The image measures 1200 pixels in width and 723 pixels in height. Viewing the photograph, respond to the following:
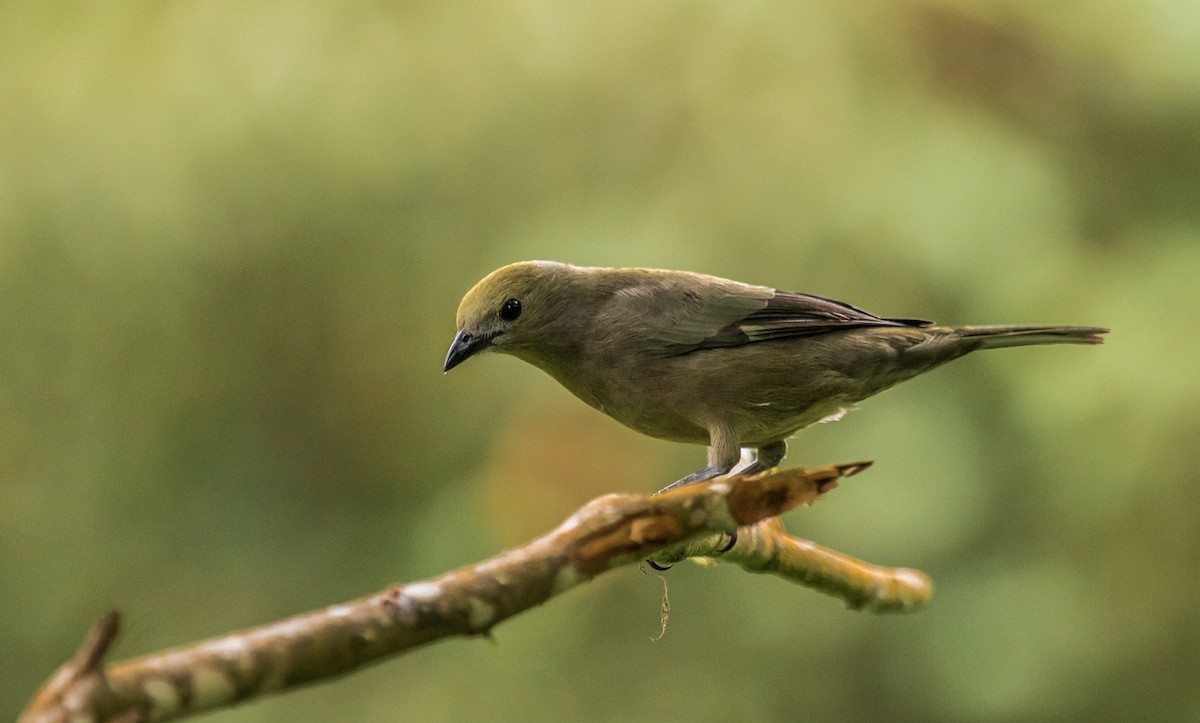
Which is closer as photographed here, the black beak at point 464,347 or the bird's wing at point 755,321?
the black beak at point 464,347

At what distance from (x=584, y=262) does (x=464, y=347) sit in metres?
2.91

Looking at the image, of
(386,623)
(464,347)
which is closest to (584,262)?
(464,347)

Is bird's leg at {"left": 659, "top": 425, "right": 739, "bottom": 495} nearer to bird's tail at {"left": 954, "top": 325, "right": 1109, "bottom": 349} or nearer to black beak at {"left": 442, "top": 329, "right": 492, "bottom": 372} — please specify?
black beak at {"left": 442, "top": 329, "right": 492, "bottom": 372}

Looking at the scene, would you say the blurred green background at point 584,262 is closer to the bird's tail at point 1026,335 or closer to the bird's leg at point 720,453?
the bird's tail at point 1026,335

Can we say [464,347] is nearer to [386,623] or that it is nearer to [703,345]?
[703,345]

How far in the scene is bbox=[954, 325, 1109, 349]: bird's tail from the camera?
371 centimetres

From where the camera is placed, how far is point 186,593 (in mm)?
6805

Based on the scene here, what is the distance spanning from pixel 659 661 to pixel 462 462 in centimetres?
162

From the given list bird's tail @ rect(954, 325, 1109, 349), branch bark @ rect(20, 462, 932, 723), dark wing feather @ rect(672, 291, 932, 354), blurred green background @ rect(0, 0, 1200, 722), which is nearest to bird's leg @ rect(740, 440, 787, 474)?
dark wing feather @ rect(672, 291, 932, 354)

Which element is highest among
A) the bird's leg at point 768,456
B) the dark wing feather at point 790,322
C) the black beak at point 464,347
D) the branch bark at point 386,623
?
the dark wing feather at point 790,322

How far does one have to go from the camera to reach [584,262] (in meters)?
6.49

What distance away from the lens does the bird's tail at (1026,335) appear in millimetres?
3711

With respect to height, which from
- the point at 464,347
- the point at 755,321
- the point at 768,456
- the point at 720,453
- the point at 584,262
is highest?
the point at 584,262

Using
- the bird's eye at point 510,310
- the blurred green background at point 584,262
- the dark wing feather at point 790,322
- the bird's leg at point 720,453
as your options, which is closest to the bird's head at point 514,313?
the bird's eye at point 510,310
